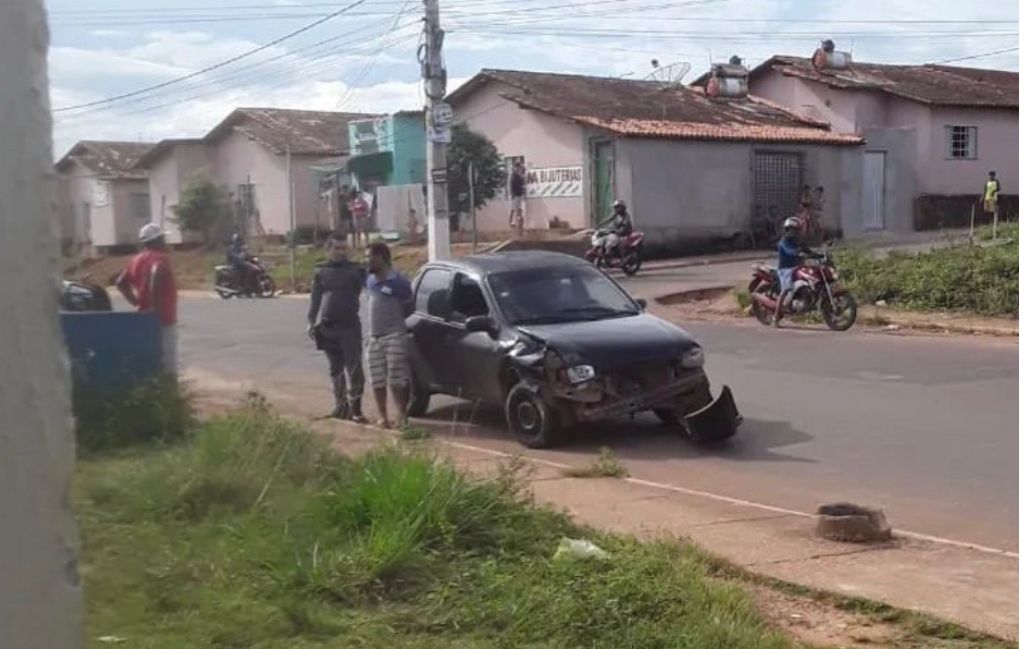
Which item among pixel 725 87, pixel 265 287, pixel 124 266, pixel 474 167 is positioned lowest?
pixel 265 287

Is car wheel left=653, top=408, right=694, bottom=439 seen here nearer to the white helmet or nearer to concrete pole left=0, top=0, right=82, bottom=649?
the white helmet

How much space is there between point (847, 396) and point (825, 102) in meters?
29.3

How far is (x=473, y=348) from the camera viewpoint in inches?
445

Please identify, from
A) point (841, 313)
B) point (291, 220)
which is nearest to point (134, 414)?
point (841, 313)

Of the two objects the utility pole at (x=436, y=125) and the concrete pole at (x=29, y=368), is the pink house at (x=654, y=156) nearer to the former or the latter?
the utility pole at (x=436, y=125)

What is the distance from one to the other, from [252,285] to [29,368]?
26448 mm

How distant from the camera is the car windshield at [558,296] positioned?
1126 centimetres

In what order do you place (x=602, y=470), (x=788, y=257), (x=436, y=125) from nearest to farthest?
(x=602, y=470) < (x=788, y=257) < (x=436, y=125)

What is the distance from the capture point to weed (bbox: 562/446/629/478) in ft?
30.2

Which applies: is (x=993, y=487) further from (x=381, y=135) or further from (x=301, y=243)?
(x=381, y=135)

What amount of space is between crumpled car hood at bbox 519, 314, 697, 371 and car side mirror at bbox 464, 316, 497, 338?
10.9 inches

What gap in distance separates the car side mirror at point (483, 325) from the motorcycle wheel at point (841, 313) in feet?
27.0

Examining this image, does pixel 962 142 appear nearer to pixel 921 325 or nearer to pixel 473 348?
pixel 921 325

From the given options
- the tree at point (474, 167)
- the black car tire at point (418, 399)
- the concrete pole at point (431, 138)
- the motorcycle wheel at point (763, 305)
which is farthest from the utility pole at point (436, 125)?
the tree at point (474, 167)
